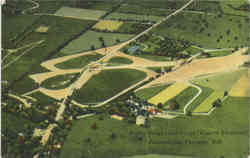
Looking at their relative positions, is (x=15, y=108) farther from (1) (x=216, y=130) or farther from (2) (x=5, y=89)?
(1) (x=216, y=130)

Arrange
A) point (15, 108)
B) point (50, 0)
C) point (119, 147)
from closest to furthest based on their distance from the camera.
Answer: point (119, 147) < point (15, 108) < point (50, 0)

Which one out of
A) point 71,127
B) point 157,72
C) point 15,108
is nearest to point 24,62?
point 15,108

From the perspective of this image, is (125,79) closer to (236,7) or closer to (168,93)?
(168,93)

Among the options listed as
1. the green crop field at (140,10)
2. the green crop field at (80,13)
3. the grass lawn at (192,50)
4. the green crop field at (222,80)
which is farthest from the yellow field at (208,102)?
the green crop field at (80,13)

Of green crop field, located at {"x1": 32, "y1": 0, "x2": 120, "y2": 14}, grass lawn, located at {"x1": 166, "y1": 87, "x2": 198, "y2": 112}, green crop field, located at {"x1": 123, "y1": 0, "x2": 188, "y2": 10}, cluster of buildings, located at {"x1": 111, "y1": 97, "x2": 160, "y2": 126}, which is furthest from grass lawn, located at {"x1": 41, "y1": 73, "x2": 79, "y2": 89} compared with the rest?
green crop field, located at {"x1": 123, "y1": 0, "x2": 188, "y2": 10}

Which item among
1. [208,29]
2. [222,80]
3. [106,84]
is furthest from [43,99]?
[208,29]

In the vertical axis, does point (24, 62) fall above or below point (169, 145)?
above
